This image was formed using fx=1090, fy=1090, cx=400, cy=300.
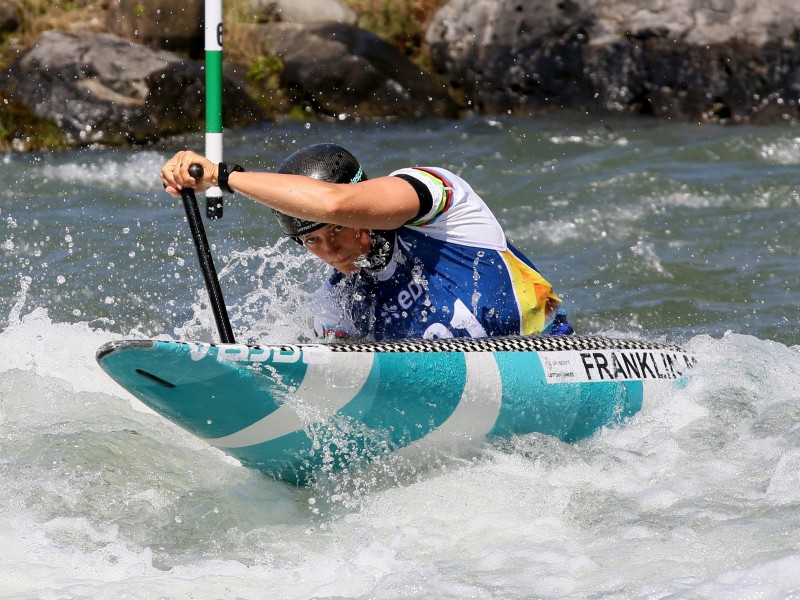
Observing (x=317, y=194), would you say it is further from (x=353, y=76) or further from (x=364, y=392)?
(x=353, y=76)

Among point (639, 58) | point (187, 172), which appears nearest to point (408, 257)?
point (187, 172)

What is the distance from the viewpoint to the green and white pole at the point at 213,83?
4.13 m

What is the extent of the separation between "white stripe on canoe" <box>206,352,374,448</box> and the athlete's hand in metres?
0.74

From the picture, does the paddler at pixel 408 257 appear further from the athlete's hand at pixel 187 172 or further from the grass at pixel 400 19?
the grass at pixel 400 19

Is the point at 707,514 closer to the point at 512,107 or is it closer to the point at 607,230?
the point at 607,230

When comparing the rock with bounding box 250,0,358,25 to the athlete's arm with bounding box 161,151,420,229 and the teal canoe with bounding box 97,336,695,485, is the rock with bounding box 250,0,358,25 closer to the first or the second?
the teal canoe with bounding box 97,336,695,485

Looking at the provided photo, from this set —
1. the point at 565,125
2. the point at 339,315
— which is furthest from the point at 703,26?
the point at 339,315

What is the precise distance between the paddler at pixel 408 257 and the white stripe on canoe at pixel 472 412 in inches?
10.5

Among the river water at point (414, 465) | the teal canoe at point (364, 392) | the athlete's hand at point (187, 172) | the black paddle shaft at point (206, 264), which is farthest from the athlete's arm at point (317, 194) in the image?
the river water at point (414, 465)

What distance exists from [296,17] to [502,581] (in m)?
10.7

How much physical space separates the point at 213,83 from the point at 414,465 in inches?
64.2

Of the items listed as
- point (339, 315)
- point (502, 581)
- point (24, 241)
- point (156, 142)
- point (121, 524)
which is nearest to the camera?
point (502, 581)

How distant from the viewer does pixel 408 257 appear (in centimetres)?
415

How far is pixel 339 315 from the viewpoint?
4.37 m
